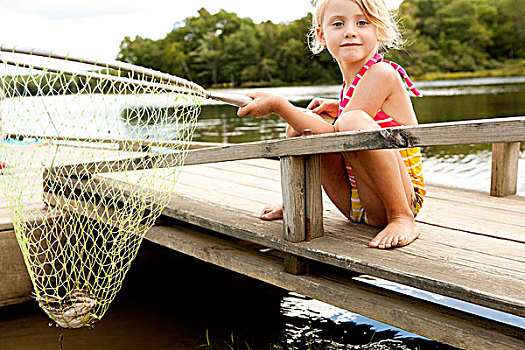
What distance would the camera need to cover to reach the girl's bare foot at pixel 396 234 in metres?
2.63

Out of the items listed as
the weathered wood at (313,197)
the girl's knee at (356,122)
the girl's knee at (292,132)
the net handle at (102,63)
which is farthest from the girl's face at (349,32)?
the net handle at (102,63)

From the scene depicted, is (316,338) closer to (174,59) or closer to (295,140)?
(295,140)

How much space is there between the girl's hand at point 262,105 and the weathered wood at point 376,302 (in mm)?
894

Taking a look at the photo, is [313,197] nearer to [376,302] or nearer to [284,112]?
[284,112]

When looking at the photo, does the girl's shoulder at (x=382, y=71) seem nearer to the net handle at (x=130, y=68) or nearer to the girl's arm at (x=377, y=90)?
the girl's arm at (x=377, y=90)

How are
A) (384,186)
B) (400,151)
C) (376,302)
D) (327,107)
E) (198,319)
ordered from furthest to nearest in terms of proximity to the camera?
(198,319), (327,107), (400,151), (384,186), (376,302)

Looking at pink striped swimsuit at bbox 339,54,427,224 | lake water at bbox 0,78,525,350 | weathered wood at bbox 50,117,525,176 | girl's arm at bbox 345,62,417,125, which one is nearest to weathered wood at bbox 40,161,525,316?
pink striped swimsuit at bbox 339,54,427,224

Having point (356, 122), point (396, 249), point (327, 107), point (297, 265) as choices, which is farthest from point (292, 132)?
point (396, 249)

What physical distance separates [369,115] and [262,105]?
540 mm

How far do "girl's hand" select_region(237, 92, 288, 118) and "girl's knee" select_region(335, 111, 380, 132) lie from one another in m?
0.31

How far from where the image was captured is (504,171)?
385 centimetres

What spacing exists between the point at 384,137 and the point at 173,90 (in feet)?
4.18

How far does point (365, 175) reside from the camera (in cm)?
265

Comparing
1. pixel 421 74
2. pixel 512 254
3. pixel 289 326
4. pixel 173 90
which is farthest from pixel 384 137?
pixel 421 74
